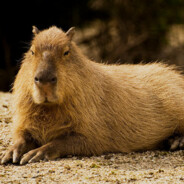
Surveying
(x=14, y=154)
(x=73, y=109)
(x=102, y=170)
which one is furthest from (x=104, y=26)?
(x=102, y=170)

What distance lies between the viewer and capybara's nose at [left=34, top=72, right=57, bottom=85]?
4219 mm

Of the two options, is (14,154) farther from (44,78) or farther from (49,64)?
(49,64)

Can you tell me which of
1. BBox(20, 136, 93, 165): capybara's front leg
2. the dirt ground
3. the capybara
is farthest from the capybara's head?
the dirt ground

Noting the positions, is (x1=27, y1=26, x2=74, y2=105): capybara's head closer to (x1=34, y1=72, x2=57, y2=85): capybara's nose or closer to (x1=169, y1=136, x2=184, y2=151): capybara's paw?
(x1=34, y1=72, x2=57, y2=85): capybara's nose

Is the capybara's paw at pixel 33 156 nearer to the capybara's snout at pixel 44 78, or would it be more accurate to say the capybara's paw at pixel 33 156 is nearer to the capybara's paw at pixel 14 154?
the capybara's paw at pixel 14 154

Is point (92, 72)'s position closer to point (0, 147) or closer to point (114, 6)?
point (0, 147)

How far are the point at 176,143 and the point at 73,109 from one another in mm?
1525

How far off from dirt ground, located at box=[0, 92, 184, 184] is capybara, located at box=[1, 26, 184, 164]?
0.60ft

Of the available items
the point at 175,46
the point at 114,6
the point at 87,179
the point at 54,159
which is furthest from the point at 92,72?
the point at 175,46

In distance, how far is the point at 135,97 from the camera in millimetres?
5488

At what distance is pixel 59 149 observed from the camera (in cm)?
456

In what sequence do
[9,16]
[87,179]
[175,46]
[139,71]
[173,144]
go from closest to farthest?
[87,179] < [173,144] < [139,71] < [9,16] < [175,46]

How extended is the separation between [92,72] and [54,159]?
44.5 inches

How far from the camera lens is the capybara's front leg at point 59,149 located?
4.42 meters
